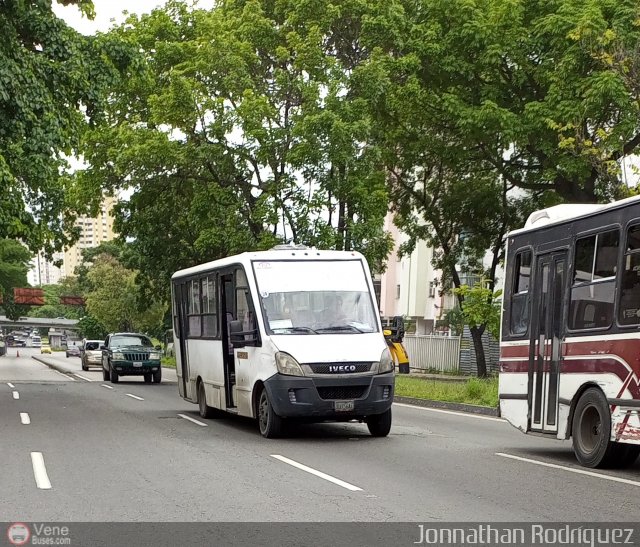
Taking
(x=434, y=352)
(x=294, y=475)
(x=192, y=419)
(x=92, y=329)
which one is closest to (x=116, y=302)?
(x=92, y=329)

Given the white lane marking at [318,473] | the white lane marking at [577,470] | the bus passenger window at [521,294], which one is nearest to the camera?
the white lane marking at [318,473]

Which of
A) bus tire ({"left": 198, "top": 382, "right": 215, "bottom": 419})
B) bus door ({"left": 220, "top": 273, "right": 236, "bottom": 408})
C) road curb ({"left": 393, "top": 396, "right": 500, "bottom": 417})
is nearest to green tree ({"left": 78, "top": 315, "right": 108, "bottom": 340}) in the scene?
road curb ({"left": 393, "top": 396, "right": 500, "bottom": 417})

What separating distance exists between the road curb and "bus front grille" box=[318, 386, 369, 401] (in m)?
7.03

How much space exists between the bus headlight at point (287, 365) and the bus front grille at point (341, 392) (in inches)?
16.5

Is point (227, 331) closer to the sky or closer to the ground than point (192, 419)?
closer to the sky

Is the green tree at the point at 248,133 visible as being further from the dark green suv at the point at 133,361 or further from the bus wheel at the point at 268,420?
the bus wheel at the point at 268,420

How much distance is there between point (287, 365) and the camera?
1620 cm

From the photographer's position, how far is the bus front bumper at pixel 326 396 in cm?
1606

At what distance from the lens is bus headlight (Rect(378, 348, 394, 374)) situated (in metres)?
16.6

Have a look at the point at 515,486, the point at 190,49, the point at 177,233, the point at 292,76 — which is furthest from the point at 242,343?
the point at 177,233

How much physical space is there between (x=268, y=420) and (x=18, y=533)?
8199mm

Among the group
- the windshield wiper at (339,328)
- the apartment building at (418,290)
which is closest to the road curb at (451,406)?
the windshield wiper at (339,328)

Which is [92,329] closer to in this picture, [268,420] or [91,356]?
[91,356]

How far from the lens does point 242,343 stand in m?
17.6
